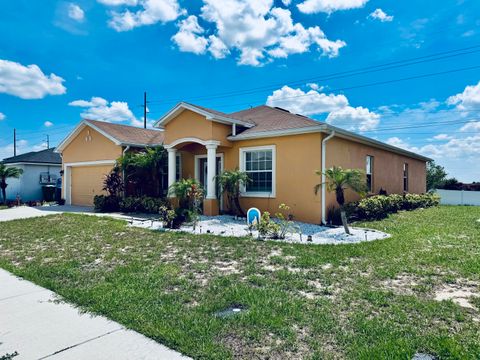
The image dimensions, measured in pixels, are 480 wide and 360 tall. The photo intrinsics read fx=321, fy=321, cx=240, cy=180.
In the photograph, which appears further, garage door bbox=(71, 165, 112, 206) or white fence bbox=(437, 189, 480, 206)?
white fence bbox=(437, 189, 480, 206)

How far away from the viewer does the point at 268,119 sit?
47.1ft

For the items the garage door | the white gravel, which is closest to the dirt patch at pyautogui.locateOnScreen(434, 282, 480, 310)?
the white gravel

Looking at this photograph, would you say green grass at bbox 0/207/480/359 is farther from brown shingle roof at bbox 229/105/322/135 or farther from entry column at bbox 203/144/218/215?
brown shingle roof at bbox 229/105/322/135

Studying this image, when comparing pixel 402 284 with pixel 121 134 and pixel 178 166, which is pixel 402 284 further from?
pixel 121 134

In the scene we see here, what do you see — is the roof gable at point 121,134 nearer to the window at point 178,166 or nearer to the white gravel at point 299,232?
the window at point 178,166

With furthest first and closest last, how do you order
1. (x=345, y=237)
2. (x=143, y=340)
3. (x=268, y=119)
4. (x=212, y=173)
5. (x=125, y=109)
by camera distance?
(x=125, y=109) → (x=268, y=119) → (x=212, y=173) → (x=345, y=237) → (x=143, y=340)

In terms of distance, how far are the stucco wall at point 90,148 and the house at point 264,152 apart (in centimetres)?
6

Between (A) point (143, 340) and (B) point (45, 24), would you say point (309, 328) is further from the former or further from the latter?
(B) point (45, 24)

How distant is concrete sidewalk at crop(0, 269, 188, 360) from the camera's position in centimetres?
310

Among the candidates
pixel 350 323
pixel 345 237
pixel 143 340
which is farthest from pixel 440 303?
pixel 345 237

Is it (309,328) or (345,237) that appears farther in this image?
(345,237)

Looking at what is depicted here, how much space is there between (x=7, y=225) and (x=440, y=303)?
43.8ft

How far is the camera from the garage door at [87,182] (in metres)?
18.2

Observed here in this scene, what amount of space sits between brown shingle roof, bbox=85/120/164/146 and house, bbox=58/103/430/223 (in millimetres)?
83
